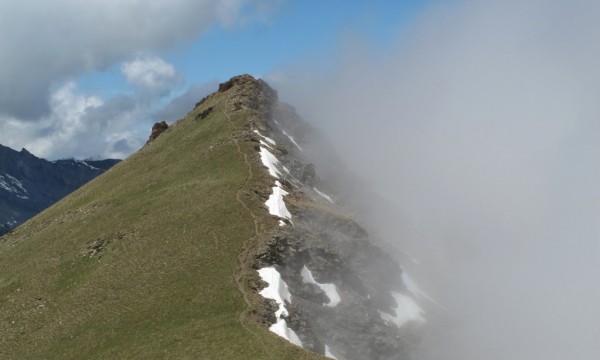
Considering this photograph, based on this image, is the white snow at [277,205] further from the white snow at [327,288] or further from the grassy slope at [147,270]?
the white snow at [327,288]

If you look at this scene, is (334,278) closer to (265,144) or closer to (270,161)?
(270,161)

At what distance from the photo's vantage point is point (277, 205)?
68.4 metres

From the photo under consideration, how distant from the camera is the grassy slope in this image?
154 feet

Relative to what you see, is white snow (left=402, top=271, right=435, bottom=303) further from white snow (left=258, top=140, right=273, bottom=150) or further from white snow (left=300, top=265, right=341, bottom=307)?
white snow (left=258, top=140, right=273, bottom=150)

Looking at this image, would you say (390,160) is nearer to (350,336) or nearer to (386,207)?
(386,207)

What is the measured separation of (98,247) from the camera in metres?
64.2

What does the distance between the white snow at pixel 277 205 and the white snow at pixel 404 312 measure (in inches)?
690

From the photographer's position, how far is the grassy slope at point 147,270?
47031 mm

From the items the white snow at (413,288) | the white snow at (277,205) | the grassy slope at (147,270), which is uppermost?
the white snow at (277,205)

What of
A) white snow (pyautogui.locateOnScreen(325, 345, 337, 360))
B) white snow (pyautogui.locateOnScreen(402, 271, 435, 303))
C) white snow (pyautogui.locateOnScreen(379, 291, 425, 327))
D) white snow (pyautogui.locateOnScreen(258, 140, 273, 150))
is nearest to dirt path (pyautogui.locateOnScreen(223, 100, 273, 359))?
white snow (pyautogui.locateOnScreen(258, 140, 273, 150))

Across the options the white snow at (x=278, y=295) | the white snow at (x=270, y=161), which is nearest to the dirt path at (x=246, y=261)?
the white snow at (x=278, y=295)

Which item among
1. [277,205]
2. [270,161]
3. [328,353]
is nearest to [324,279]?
[328,353]

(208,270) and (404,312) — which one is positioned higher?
(404,312)

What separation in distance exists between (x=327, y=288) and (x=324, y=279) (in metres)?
1.09
